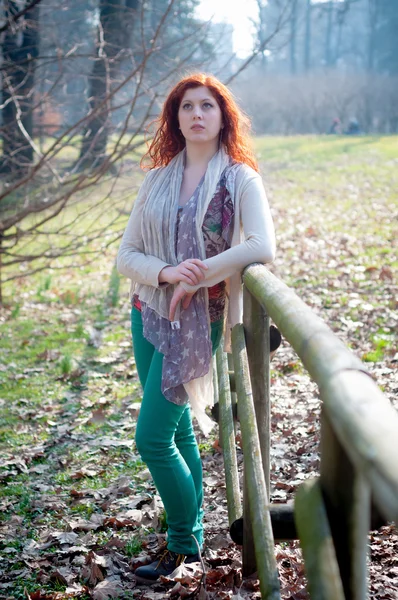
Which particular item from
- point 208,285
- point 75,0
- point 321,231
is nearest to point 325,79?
point 321,231

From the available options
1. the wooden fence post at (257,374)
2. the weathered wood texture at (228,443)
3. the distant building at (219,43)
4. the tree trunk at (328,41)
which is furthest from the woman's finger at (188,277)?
the tree trunk at (328,41)

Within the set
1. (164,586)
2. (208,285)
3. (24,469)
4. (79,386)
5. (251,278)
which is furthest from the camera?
(79,386)

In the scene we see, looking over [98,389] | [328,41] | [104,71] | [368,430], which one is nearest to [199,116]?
[368,430]

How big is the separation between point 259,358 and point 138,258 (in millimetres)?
667

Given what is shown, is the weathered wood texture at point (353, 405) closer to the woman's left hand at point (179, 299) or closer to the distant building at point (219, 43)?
the woman's left hand at point (179, 299)

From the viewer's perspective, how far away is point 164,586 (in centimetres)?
319

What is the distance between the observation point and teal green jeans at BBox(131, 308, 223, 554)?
9.86ft

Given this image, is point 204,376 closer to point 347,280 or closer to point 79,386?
point 79,386

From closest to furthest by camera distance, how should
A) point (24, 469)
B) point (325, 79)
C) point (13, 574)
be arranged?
point (13, 574), point (24, 469), point (325, 79)

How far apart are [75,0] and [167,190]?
6443 mm

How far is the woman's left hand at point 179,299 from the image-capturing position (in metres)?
2.95

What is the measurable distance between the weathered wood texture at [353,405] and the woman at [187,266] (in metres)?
0.99

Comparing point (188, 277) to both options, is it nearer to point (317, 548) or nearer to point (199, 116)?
point (199, 116)

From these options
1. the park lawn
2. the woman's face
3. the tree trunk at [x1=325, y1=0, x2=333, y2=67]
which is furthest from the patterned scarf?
the tree trunk at [x1=325, y1=0, x2=333, y2=67]
